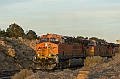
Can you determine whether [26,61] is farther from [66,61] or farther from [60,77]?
[60,77]

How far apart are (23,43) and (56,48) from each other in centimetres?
1818

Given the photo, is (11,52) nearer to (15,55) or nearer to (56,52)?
(15,55)

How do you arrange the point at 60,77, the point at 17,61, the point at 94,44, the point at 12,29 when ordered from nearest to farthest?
the point at 60,77 < the point at 17,61 < the point at 94,44 < the point at 12,29

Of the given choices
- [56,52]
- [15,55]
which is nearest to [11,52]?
[15,55]

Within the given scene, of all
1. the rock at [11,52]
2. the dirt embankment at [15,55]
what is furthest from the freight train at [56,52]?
the rock at [11,52]

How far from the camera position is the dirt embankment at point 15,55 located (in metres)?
32.8

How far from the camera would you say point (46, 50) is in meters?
28.6

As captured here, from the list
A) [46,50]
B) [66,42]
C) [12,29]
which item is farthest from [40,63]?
[12,29]

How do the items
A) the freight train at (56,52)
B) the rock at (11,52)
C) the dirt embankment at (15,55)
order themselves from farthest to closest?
the rock at (11,52) → the dirt embankment at (15,55) → the freight train at (56,52)

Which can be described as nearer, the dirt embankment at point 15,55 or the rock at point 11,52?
the dirt embankment at point 15,55

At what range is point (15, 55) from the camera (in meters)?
36.3

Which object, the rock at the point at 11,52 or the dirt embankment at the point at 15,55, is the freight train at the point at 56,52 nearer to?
the dirt embankment at the point at 15,55

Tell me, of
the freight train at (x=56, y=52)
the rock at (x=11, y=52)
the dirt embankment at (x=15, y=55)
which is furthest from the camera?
the rock at (x=11, y=52)

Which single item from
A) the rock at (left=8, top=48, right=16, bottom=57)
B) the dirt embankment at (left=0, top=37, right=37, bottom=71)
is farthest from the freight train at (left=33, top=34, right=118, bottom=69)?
the rock at (left=8, top=48, right=16, bottom=57)
